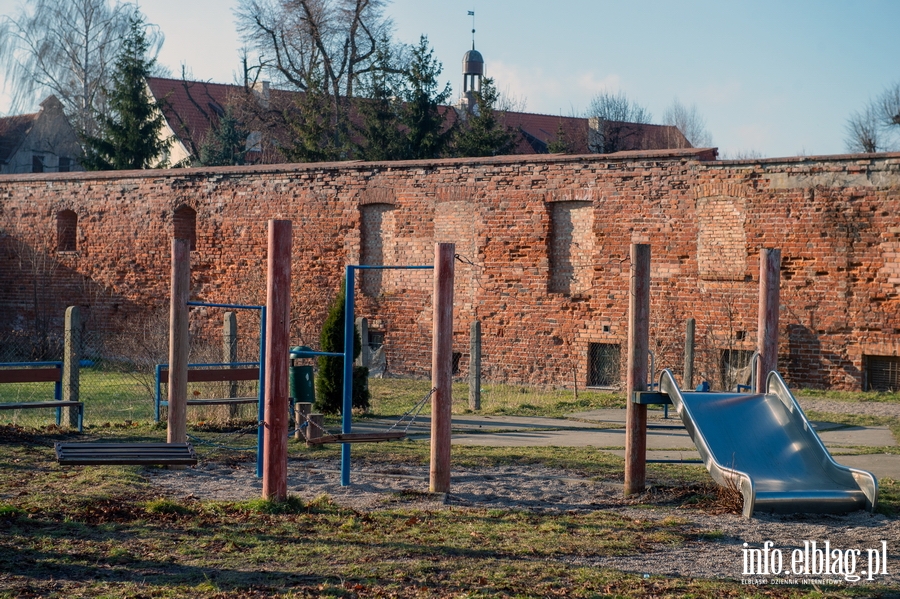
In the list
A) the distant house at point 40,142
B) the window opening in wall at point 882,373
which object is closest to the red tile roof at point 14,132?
the distant house at point 40,142

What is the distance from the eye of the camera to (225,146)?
36.8m

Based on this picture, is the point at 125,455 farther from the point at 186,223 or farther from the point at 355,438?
the point at 186,223

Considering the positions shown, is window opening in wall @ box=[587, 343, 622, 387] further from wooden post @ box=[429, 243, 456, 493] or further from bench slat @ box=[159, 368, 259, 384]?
wooden post @ box=[429, 243, 456, 493]

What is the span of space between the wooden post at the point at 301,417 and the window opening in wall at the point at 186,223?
1225 cm

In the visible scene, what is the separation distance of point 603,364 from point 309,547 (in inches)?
501

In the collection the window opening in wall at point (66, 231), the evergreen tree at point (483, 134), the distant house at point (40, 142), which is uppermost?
the distant house at point (40, 142)

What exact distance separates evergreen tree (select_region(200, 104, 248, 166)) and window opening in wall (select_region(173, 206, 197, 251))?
12972 millimetres

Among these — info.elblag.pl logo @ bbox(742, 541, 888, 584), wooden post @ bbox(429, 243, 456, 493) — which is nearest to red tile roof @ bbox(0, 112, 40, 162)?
wooden post @ bbox(429, 243, 456, 493)

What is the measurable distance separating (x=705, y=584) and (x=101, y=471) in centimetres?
578

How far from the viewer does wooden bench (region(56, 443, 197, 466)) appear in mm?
7254

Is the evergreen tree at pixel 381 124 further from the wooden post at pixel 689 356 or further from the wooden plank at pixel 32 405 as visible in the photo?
the wooden plank at pixel 32 405

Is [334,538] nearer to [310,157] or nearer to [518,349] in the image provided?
[518,349]

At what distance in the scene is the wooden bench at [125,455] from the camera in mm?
7254

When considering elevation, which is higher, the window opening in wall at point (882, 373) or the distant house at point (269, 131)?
the distant house at point (269, 131)
